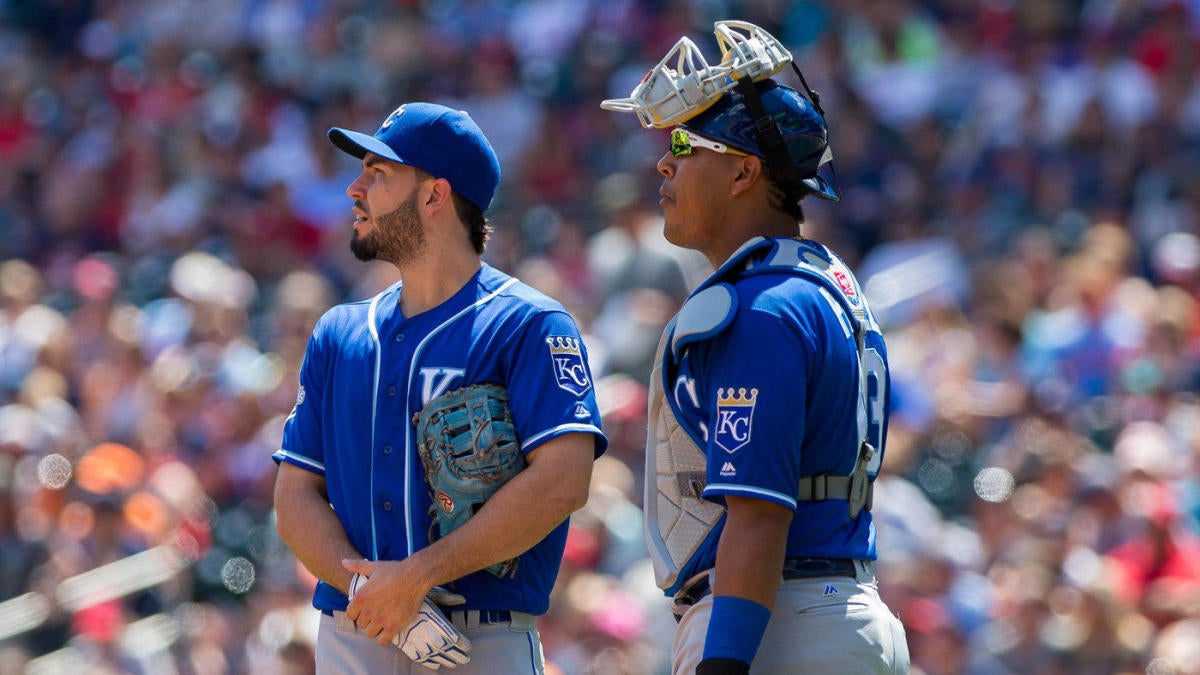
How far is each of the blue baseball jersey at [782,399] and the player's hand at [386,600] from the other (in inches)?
24.4

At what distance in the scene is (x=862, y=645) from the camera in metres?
3.44

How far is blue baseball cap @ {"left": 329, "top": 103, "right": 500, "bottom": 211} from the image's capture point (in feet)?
13.3

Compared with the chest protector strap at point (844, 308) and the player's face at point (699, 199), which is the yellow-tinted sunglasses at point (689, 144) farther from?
the chest protector strap at point (844, 308)

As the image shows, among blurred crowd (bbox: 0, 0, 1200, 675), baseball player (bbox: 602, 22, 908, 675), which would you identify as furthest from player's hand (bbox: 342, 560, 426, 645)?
blurred crowd (bbox: 0, 0, 1200, 675)

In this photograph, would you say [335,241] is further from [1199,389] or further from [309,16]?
[1199,389]

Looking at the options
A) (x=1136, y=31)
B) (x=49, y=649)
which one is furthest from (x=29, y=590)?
(x=1136, y=31)

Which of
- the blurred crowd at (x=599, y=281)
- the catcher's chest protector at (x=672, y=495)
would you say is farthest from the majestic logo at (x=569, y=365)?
the blurred crowd at (x=599, y=281)

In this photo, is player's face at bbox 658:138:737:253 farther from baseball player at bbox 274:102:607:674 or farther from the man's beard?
the man's beard

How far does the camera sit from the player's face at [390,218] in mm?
4070

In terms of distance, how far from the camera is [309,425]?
4.09m

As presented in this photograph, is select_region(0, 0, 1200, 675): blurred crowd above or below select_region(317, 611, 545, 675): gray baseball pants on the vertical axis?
below

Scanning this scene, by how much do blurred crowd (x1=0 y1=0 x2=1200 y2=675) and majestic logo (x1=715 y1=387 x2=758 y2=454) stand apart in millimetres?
4255

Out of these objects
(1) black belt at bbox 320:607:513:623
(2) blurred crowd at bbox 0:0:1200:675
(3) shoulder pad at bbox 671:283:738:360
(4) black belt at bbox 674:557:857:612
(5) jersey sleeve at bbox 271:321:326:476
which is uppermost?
(3) shoulder pad at bbox 671:283:738:360

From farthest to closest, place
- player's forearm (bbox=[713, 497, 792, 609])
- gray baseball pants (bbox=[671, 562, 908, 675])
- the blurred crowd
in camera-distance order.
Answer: the blurred crowd → gray baseball pants (bbox=[671, 562, 908, 675]) → player's forearm (bbox=[713, 497, 792, 609])
